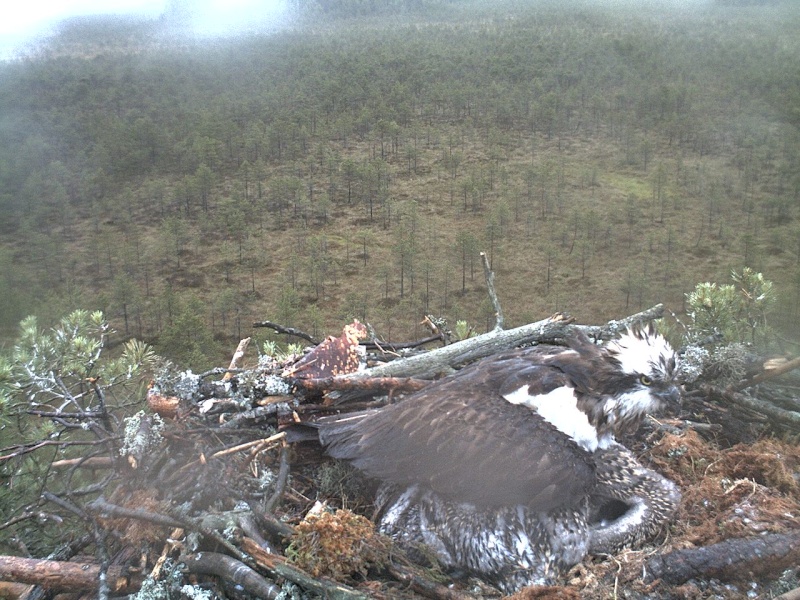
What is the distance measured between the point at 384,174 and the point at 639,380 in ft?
95.0

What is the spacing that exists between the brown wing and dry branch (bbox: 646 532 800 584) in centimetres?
46

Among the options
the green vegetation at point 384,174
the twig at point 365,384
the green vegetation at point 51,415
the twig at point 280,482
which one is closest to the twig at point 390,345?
the twig at point 365,384

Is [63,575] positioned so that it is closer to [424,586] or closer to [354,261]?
[424,586]

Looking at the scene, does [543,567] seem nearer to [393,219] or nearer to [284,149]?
[393,219]

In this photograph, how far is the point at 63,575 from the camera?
102 inches

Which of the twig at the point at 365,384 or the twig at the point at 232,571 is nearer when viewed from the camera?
the twig at the point at 232,571

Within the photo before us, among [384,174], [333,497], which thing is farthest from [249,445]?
[384,174]

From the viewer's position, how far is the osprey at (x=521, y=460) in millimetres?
2893

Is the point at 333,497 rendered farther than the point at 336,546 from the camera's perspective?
Yes

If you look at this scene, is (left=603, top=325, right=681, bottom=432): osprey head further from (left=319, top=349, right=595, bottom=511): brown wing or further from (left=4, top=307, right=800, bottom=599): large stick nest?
(left=4, top=307, right=800, bottom=599): large stick nest

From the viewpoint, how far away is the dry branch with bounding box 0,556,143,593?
8.35 feet

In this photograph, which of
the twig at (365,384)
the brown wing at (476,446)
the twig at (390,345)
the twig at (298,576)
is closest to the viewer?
the twig at (298,576)

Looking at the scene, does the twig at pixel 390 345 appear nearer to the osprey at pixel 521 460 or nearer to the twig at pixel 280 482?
the osprey at pixel 521 460

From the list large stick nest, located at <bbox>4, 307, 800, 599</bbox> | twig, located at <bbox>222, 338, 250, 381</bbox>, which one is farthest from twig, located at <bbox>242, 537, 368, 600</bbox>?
twig, located at <bbox>222, 338, 250, 381</bbox>
